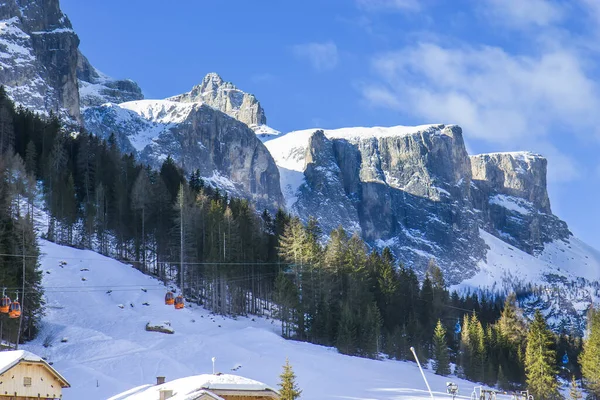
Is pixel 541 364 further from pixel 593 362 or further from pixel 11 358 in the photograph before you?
pixel 11 358

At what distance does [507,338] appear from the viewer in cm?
10362

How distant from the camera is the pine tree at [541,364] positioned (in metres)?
80.5

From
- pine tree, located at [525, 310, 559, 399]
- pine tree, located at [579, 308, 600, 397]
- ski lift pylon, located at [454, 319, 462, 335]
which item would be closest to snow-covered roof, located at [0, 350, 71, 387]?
pine tree, located at [525, 310, 559, 399]

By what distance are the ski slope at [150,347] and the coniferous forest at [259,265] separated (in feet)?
14.8

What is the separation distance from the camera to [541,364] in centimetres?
8162

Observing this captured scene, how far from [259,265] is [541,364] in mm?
34160

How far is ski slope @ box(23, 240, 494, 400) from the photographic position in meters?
62.9

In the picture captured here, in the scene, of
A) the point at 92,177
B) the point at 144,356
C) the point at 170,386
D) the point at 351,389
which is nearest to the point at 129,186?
the point at 92,177

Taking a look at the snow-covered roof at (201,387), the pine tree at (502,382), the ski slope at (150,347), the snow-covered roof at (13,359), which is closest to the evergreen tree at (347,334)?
the ski slope at (150,347)

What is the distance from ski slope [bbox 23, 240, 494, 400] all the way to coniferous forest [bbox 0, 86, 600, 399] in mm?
4505

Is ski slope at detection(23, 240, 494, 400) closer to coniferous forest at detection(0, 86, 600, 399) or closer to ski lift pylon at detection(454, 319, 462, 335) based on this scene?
coniferous forest at detection(0, 86, 600, 399)

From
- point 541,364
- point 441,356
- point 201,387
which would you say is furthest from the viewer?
point 441,356

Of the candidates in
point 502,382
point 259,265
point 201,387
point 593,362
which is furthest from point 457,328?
point 201,387

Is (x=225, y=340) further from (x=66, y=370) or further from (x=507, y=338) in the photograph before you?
(x=507, y=338)
